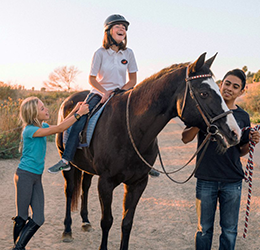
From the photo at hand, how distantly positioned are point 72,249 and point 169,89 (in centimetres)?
244

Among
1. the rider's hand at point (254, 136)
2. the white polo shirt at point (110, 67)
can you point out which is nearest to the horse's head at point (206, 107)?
the rider's hand at point (254, 136)

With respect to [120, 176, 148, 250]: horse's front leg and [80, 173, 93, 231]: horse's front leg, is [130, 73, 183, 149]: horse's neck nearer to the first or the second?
[120, 176, 148, 250]: horse's front leg

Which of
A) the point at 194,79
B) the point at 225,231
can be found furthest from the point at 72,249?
the point at 194,79

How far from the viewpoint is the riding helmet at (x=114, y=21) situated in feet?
11.9

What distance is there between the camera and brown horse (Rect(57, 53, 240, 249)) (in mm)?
2537

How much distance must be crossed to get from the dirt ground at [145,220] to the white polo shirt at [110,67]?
6.81ft

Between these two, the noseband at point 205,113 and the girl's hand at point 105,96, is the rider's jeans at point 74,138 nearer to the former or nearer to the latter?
the girl's hand at point 105,96

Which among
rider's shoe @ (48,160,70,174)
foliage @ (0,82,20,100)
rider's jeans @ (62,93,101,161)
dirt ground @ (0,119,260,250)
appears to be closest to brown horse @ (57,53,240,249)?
rider's jeans @ (62,93,101,161)

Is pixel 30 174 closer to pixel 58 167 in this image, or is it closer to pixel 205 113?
pixel 58 167

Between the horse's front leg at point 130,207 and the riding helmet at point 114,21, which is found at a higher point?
the riding helmet at point 114,21

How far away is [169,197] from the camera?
582 centimetres

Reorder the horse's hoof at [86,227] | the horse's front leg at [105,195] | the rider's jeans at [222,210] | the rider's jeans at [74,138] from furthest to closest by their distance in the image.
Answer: the horse's hoof at [86,227], the rider's jeans at [74,138], the horse's front leg at [105,195], the rider's jeans at [222,210]

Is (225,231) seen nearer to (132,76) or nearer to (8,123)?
(132,76)

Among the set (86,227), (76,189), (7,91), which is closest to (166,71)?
(76,189)
